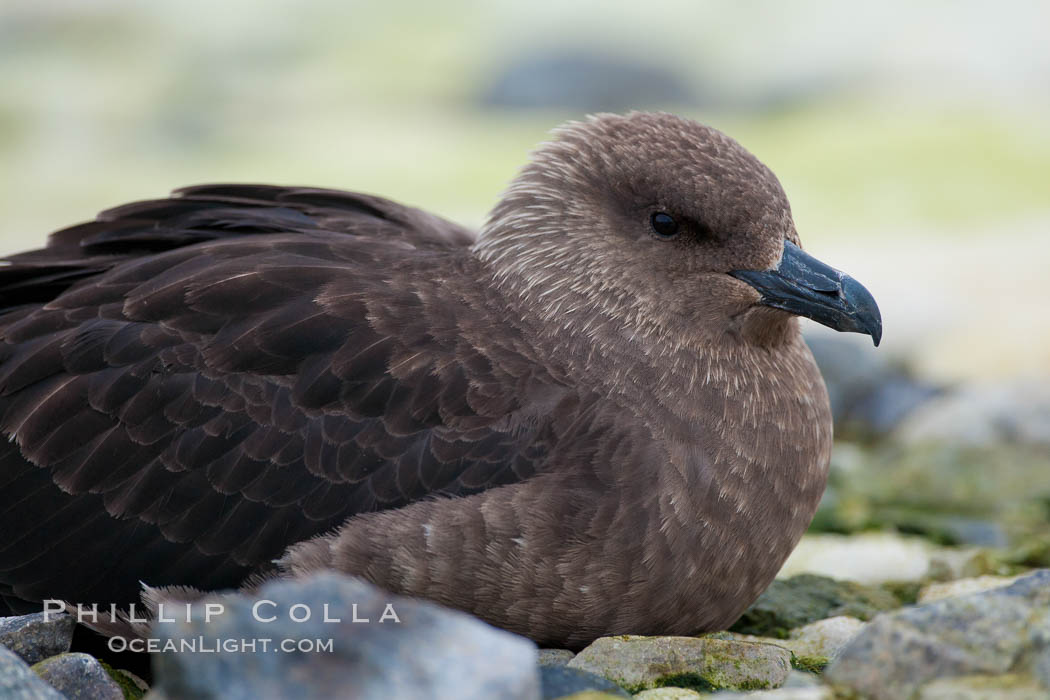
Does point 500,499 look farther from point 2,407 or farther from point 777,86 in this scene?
point 777,86

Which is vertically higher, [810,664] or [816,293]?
[816,293]

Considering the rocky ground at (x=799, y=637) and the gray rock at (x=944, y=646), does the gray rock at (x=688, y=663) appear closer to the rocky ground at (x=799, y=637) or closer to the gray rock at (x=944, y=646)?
the rocky ground at (x=799, y=637)

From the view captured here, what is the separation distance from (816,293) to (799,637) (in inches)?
49.5

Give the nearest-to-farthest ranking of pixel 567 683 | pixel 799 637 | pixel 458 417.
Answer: pixel 567 683 < pixel 458 417 < pixel 799 637

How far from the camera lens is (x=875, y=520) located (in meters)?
6.60

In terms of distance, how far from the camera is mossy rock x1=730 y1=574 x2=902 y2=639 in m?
4.99

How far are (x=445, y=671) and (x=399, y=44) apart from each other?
27.6 meters

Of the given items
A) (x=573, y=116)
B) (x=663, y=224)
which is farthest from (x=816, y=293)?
(x=573, y=116)

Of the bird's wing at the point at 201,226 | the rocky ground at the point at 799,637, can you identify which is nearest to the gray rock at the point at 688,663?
the rocky ground at the point at 799,637

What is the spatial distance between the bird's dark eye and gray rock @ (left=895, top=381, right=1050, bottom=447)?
3.75m

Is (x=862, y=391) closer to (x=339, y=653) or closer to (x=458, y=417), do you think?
(x=458, y=417)

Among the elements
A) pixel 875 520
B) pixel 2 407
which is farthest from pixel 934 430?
pixel 2 407

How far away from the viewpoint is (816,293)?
14.7 feet

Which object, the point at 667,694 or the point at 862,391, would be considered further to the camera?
the point at 862,391
